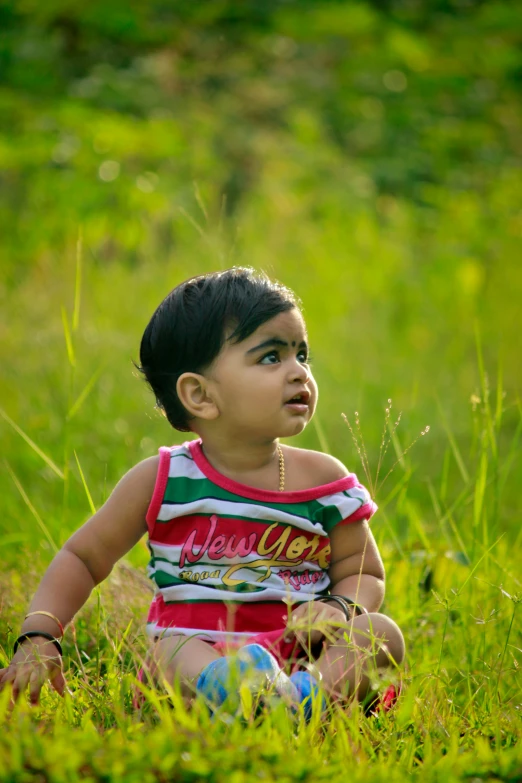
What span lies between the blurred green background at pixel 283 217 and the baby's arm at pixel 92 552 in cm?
32

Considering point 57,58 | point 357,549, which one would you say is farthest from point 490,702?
point 57,58

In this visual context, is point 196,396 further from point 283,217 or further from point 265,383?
point 283,217

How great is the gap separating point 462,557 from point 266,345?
97 cm

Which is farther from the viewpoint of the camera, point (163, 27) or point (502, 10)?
point (502, 10)

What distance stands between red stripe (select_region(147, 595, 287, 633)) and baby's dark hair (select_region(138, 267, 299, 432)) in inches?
17.7

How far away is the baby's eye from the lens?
2172 mm

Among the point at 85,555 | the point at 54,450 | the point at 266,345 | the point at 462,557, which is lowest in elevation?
the point at 54,450

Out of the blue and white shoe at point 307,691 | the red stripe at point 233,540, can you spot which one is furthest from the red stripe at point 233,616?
the blue and white shoe at point 307,691

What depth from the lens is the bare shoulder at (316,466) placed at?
2.27 meters

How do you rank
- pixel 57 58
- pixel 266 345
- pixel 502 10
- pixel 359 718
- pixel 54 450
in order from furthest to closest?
pixel 502 10, pixel 57 58, pixel 54 450, pixel 266 345, pixel 359 718

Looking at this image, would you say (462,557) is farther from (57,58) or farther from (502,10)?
(502,10)

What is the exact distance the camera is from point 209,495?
218cm

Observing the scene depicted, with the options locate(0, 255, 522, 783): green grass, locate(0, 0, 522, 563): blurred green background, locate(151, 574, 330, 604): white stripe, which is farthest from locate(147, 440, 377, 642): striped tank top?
locate(0, 0, 522, 563): blurred green background

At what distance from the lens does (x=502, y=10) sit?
11.3 m
